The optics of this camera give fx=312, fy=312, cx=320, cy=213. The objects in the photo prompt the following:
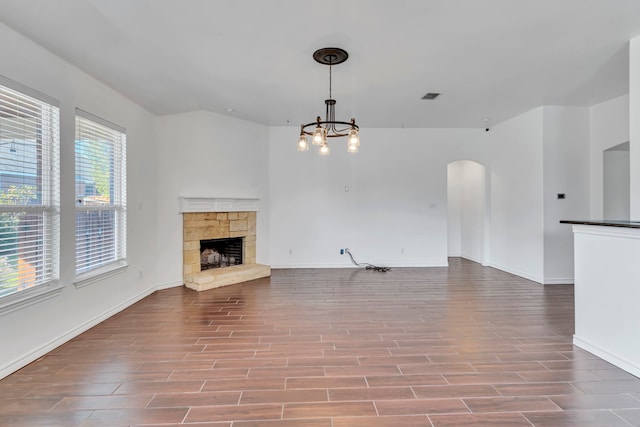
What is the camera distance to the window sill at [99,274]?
322 cm

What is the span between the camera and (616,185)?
17.0ft

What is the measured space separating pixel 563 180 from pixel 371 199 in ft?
10.8

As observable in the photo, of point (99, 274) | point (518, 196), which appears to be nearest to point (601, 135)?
point (518, 196)

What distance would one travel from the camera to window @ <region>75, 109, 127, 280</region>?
3311 millimetres

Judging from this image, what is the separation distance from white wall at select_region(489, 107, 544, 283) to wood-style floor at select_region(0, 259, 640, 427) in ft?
4.91

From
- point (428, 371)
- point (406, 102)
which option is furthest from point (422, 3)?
point (428, 371)

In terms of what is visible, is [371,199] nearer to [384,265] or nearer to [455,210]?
[384,265]

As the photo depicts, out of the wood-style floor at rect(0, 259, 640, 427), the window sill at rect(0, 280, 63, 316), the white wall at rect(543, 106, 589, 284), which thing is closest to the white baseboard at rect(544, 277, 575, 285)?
the white wall at rect(543, 106, 589, 284)

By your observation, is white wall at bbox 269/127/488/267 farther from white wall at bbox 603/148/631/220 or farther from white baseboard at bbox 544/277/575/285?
white wall at bbox 603/148/631/220

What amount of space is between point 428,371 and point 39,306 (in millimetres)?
3325

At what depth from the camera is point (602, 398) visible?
208cm

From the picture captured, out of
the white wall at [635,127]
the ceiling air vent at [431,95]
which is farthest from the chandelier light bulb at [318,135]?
the white wall at [635,127]

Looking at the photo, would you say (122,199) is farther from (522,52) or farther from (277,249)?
(522,52)

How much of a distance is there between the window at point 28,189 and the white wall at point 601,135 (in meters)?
7.24
